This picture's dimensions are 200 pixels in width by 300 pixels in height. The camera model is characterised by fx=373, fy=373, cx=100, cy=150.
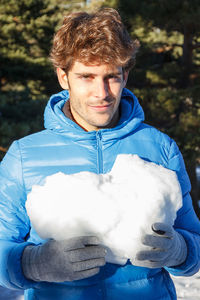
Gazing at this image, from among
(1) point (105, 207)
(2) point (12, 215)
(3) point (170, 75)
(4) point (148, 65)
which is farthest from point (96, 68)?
(4) point (148, 65)

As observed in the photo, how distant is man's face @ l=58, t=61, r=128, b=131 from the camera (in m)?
1.46

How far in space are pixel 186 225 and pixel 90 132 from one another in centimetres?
56

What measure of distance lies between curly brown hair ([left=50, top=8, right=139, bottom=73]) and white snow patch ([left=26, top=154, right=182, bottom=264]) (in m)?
0.44

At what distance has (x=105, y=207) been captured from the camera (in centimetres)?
133

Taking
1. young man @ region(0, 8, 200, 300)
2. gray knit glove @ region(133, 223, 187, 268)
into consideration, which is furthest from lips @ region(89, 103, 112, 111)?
gray knit glove @ region(133, 223, 187, 268)

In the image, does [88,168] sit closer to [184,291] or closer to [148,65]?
[184,291]

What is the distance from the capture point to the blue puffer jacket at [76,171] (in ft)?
4.52

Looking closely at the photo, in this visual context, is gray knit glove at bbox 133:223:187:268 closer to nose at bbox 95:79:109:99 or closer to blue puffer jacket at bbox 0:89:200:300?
blue puffer jacket at bbox 0:89:200:300

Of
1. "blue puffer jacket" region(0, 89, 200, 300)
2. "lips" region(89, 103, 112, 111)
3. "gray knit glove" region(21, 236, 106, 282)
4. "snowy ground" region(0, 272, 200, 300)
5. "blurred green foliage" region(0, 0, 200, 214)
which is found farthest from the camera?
"blurred green foliage" region(0, 0, 200, 214)

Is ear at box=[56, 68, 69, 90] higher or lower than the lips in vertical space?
higher

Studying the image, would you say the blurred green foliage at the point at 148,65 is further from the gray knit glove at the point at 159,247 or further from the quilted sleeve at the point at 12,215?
the gray knit glove at the point at 159,247

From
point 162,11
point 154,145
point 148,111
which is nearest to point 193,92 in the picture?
point 148,111

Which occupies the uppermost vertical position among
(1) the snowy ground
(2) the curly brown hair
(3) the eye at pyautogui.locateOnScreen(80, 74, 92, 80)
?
(2) the curly brown hair

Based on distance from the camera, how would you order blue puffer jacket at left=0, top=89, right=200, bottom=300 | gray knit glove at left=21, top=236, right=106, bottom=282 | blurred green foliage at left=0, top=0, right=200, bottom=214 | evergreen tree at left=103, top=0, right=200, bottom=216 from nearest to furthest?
gray knit glove at left=21, top=236, right=106, bottom=282
blue puffer jacket at left=0, top=89, right=200, bottom=300
evergreen tree at left=103, top=0, right=200, bottom=216
blurred green foliage at left=0, top=0, right=200, bottom=214
